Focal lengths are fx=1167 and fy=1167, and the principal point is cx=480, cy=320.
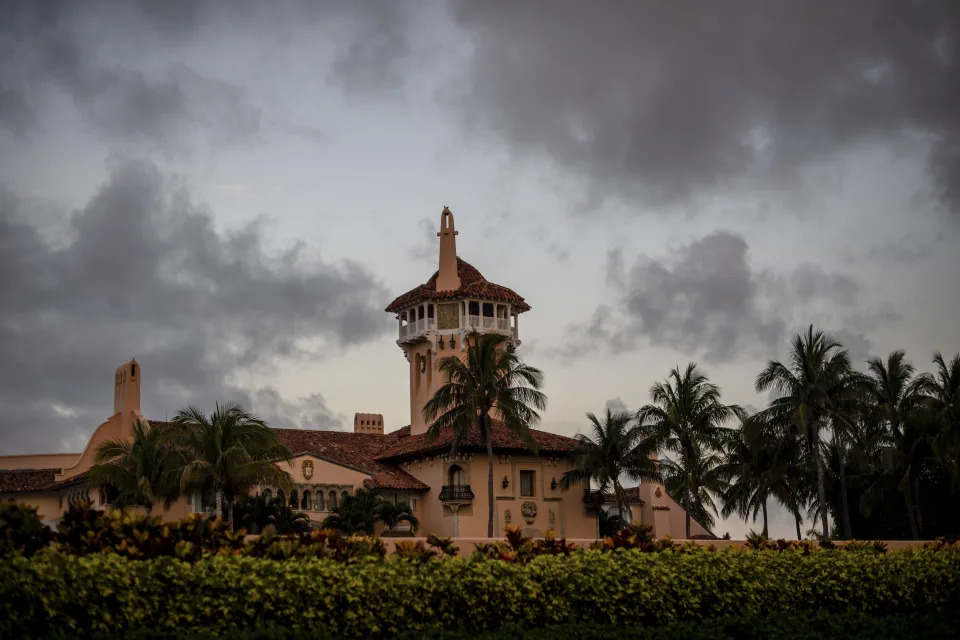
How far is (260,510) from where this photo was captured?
46.0 m

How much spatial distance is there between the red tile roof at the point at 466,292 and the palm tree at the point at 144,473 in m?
18.1

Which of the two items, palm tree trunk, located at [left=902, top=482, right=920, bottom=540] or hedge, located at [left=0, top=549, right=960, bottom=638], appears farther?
palm tree trunk, located at [left=902, top=482, right=920, bottom=540]

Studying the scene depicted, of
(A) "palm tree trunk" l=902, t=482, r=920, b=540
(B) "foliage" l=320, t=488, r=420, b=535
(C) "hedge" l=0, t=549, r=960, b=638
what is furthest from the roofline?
(C) "hedge" l=0, t=549, r=960, b=638

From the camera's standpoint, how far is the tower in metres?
58.4

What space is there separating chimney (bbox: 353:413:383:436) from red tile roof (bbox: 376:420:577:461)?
4.42 meters

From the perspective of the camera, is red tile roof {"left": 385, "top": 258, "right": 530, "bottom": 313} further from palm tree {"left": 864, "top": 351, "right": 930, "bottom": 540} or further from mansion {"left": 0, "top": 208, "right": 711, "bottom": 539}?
palm tree {"left": 864, "top": 351, "right": 930, "bottom": 540}

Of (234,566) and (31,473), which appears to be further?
(31,473)

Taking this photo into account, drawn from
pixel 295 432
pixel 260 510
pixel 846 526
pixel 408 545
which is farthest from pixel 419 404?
pixel 408 545

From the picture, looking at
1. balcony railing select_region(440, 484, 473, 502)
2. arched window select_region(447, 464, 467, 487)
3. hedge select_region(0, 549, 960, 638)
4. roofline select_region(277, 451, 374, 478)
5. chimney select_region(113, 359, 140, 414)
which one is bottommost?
hedge select_region(0, 549, 960, 638)

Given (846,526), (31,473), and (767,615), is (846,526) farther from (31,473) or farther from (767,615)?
(31,473)

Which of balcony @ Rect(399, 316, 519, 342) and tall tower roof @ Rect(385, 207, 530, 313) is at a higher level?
tall tower roof @ Rect(385, 207, 530, 313)

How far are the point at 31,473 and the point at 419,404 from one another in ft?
61.9

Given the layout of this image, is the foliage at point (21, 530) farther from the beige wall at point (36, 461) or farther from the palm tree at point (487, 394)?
the beige wall at point (36, 461)

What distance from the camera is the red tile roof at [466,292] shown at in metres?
58.3
